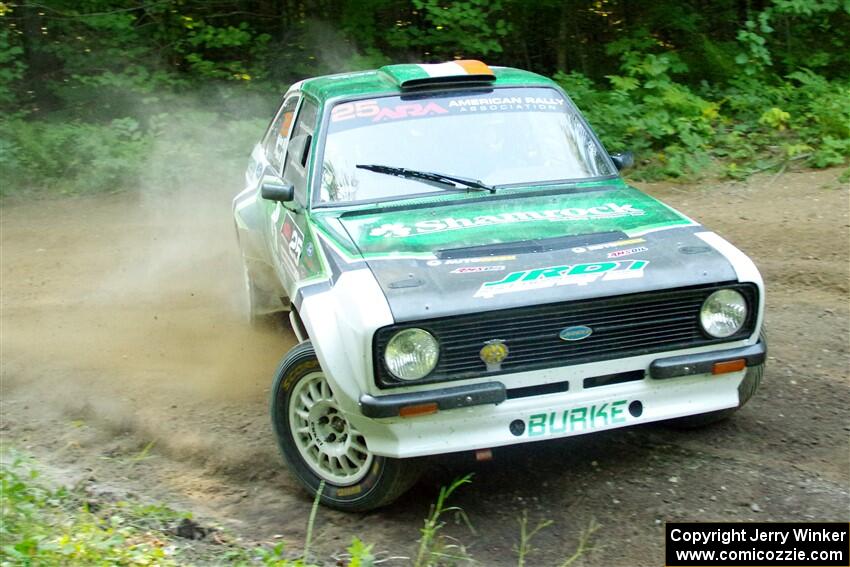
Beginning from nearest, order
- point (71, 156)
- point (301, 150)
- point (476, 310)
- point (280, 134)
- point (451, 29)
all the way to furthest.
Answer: point (476, 310) < point (301, 150) < point (280, 134) < point (71, 156) < point (451, 29)

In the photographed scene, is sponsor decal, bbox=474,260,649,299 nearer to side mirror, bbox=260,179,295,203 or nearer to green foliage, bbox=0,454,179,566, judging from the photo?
side mirror, bbox=260,179,295,203

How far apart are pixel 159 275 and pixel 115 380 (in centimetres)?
245

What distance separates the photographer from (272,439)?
5.44 meters

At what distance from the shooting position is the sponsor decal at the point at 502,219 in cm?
480

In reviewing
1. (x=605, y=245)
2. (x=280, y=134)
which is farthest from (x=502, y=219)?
(x=280, y=134)

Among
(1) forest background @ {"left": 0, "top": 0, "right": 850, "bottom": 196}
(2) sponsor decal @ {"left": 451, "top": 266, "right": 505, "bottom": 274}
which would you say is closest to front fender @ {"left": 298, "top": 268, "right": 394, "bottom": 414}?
(2) sponsor decal @ {"left": 451, "top": 266, "right": 505, "bottom": 274}

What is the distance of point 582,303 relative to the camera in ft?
13.8

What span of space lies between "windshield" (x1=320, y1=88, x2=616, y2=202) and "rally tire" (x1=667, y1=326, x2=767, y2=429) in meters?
1.39

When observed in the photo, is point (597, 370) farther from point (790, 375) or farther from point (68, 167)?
point (68, 167)

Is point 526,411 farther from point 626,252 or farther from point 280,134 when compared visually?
point 280,134

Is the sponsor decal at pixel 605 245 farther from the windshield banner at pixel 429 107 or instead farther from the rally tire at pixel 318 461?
the windshield banner at pixel 429 107

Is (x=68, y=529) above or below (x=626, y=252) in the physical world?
below

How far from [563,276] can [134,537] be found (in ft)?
6.73

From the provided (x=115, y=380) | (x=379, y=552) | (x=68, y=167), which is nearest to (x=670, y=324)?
(x=379, y=552)
